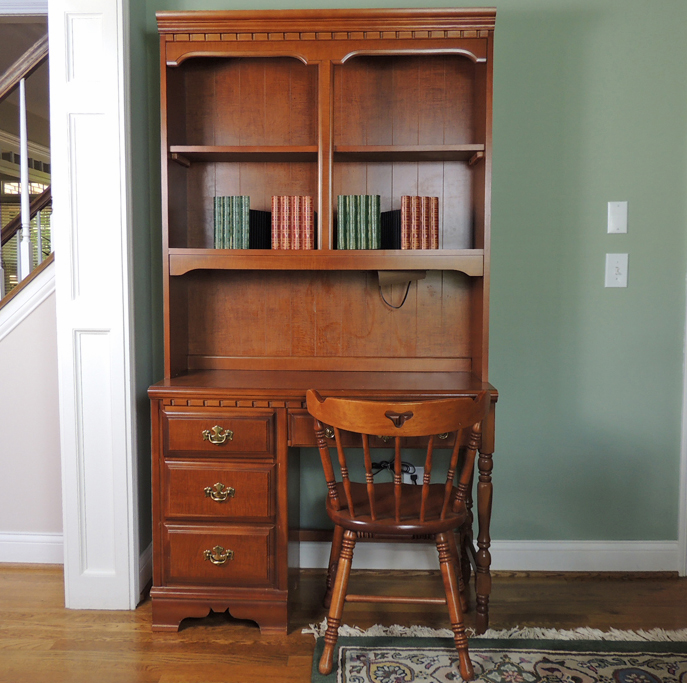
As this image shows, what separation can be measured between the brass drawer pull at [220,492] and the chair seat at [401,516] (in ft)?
1.14

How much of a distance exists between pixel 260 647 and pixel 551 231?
181 cm

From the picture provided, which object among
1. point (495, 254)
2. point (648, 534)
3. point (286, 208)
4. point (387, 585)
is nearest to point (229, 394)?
point (286, 208)

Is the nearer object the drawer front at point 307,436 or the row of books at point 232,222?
the drawer front at point 307,436

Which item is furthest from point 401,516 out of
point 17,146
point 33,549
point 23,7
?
point 17,146

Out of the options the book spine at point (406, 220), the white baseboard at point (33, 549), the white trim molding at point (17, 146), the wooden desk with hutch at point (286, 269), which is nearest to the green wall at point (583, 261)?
the wooden desk with hutch at point (286, 269)

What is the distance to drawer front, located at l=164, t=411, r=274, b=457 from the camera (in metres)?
1.97

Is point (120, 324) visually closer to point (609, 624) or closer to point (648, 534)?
point (609, 624)

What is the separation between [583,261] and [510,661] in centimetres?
145

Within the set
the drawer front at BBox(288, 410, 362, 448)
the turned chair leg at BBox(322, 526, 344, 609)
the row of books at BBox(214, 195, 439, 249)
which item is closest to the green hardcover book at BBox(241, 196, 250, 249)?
the row of books at BBox(214, 195, 439, 249)

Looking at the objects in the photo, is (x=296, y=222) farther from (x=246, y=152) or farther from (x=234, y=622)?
(x=234, y=622)

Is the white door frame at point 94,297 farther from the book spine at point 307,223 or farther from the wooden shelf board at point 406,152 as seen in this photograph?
the wooden shelf board at point 406,152

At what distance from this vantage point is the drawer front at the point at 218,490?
198cm

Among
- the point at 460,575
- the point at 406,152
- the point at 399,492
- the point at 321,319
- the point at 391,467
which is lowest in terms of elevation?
the point at 460,575

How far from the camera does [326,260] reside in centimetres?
212
